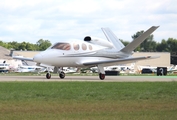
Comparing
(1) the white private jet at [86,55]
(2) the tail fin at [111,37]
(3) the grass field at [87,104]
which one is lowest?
(3) the grass field at [87,104]

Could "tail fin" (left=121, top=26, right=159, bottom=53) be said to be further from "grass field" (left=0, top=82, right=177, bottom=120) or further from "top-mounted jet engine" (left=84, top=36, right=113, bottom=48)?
"grass field" (left=0, top=82, right=177, bottom=120)

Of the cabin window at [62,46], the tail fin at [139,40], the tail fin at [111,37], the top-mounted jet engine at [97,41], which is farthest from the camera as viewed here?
the tail fin at [111,37]

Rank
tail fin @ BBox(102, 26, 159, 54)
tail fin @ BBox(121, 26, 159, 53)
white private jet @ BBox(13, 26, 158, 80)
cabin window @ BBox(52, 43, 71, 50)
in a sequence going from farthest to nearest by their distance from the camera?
tail fin @ BBox(102, 26, 159, 54) < tail fin @ BBox(121, 26, 159, 53) < cabin window @ BBox(52, 43, 71, 50) < white private jet @ BBox(13, 26, 158, 80)

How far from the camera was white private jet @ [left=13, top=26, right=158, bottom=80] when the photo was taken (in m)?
40.8

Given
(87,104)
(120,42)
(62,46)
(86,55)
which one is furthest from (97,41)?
(87,104)

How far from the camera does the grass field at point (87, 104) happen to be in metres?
16.8

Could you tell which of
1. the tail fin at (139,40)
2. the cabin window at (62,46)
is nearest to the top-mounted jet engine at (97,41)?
the tail fin at (139,40)

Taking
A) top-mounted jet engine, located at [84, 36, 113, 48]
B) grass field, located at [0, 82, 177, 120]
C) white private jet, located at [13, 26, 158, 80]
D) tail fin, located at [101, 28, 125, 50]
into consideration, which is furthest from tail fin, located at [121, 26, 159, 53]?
grass field, located at [0, 82, 177, 120]

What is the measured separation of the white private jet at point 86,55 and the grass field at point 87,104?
564 inches

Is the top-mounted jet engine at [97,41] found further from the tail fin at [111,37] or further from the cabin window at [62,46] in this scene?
the tail fin at [111,37]

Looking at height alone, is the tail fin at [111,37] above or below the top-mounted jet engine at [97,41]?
above

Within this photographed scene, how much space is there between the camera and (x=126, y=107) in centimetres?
1928

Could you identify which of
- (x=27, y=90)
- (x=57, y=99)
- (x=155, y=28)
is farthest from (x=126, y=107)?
(x=155, y=28)

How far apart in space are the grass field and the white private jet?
47.0ft
